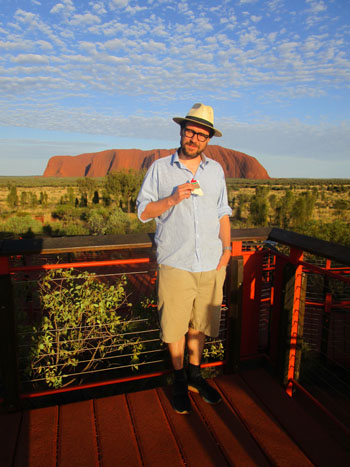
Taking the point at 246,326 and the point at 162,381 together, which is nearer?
the point at 246,326

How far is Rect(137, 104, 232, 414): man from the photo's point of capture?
1948 millimetres

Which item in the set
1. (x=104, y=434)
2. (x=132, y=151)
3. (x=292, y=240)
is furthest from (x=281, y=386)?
(x=132, y=151)

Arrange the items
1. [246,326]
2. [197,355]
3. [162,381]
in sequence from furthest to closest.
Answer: [162,381], [246,326], [197,355]

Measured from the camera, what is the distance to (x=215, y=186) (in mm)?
2059

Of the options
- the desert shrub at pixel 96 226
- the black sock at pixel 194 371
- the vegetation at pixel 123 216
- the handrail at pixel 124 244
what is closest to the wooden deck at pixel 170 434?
the black sock at pixel 194 371

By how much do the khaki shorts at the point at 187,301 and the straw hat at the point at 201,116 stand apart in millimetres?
852

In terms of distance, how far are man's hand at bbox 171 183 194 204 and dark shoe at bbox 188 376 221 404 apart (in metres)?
1.24

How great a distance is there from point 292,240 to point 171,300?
0.84 meters

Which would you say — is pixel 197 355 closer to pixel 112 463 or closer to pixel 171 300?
pixel 171 300

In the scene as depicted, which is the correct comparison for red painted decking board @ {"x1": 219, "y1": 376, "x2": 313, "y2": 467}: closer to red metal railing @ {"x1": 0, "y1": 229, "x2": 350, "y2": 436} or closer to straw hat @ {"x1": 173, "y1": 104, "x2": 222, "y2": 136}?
red metal railing @ {"x1": 0, "y1": 229, "x2": 350, "y2": 436}

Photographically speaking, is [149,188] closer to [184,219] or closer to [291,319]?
[184,219]

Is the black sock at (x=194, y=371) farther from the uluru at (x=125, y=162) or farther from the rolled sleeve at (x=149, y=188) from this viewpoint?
the uluru at (x=125, y=162)

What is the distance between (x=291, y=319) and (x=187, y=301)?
0.75 meters

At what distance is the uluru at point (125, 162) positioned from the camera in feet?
367
